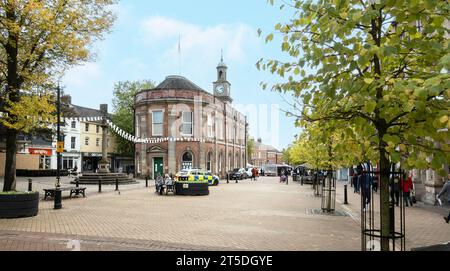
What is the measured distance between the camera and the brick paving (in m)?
8.32

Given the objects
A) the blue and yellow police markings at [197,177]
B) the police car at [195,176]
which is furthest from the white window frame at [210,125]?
the blue and yellow police markings at [197,177]

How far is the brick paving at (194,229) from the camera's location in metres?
8.32

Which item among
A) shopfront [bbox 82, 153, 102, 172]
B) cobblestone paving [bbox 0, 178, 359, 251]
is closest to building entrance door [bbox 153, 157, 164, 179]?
shopfront [bbox 82, 153, 102, 172]

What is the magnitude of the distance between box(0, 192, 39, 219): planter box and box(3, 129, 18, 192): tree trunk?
2012 millimetres

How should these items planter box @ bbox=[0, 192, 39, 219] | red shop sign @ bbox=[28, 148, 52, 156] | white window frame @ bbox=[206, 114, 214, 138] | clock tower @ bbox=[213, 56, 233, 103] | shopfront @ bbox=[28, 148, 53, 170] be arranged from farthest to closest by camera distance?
clock tower @ bbox=[213, 56, 233, 103], shopfront @ bbox=[28, 148, 53, 170], red shop sign @ bbox=[28, 148, 52, 156], white window frame @ bbox=[206, 114, 214, 138], planter box @ bbox=[0, 192, 39, 219]

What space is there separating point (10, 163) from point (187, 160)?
89.7 ft

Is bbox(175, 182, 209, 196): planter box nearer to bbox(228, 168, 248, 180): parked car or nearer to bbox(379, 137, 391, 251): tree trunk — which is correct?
bbox(379, 137, 391, 251): tree trunk

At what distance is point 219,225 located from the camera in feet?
36.3

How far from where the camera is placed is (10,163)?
13.7m

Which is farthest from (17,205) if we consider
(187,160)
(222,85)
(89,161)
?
(222,85)

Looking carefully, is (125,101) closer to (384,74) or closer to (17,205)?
(17,205)
